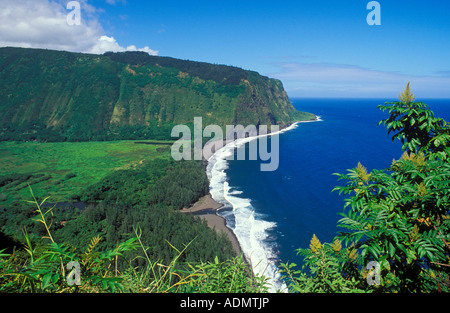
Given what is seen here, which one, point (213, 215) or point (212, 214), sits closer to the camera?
point (213, 215)

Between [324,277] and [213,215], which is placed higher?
[324,277]

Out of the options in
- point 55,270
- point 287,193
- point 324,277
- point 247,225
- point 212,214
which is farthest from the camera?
point 287,193

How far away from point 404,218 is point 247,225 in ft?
120

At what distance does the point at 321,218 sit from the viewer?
41.2 m

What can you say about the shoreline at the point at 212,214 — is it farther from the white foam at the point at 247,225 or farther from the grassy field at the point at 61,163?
the grassy field at the point at 61,163

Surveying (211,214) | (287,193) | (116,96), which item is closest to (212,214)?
(211,214)

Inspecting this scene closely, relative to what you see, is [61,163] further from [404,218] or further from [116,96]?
[404,218]

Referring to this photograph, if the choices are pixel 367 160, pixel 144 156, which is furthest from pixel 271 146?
pixel 144 156

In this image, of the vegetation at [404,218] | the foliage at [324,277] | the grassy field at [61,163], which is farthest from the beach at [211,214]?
the vegetation at [404,218]

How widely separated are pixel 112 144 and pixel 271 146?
60.7 meters

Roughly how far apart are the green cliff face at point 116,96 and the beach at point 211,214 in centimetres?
7202

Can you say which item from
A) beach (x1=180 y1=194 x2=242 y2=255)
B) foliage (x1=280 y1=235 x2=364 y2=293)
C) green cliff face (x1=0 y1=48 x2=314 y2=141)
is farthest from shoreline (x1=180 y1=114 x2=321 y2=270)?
green cliff face (x1=0 y1=48 x2=314 y2=141)

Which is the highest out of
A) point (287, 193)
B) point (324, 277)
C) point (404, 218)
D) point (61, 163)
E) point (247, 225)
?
point (404, 218)

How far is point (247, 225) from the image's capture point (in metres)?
39.9
